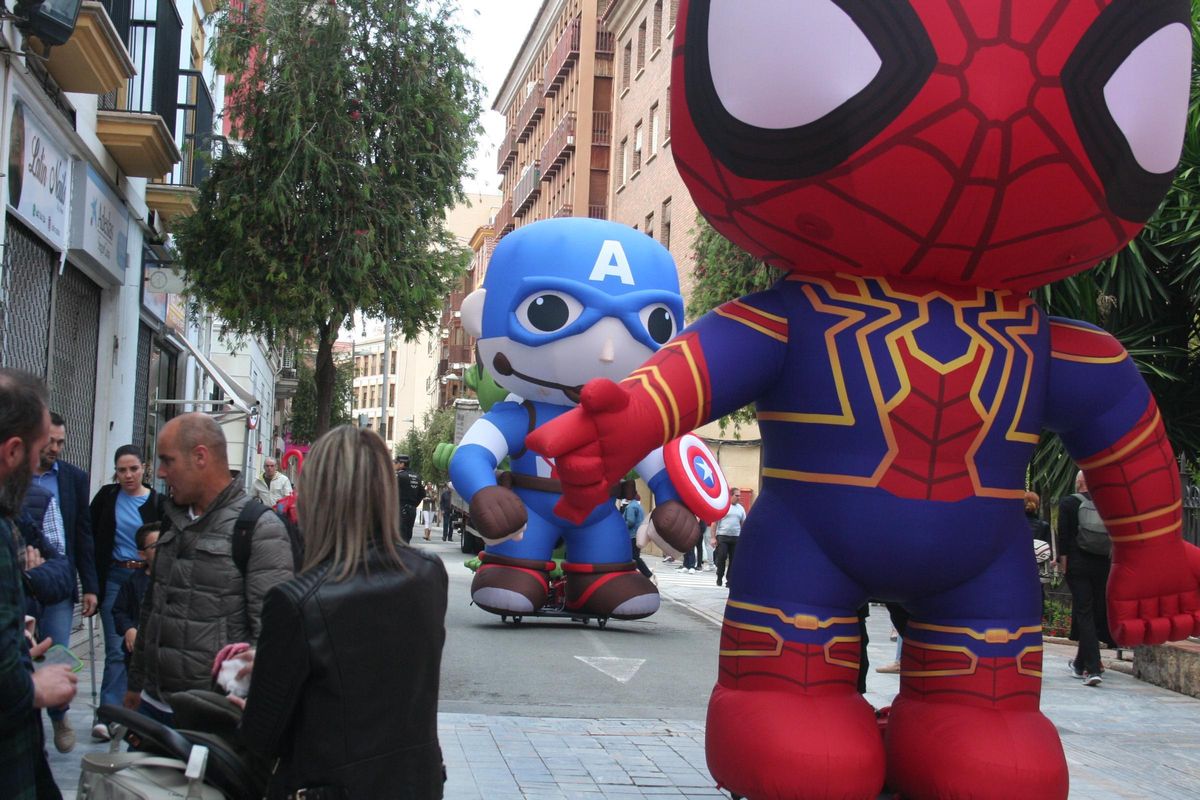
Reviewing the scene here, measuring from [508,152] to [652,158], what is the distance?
29217 millimetres

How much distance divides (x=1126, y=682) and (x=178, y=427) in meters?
8.21

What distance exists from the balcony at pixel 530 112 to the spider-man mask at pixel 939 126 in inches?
1888

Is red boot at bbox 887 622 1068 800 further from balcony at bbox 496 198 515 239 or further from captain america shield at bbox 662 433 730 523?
balcony at bbox 496 198 515 239

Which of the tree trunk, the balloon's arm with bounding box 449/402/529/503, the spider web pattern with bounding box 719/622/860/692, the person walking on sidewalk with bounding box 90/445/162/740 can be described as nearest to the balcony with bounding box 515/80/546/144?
A: the tree trunk

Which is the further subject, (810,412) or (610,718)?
(610,718)

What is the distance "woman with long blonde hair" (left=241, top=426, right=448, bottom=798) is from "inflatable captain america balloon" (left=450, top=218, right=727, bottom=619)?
4035mm

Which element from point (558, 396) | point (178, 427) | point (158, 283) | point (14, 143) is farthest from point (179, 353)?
point (178, 427)

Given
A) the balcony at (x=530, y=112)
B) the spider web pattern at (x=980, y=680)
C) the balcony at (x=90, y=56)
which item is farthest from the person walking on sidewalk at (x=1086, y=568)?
the balcony at (x=530, y=112)

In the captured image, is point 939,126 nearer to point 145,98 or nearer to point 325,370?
point 145,98

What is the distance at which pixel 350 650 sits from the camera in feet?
9.78

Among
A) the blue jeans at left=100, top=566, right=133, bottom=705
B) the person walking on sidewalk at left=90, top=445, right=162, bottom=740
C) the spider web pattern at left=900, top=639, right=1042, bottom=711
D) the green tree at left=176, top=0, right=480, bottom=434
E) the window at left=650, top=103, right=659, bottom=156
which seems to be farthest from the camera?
the window at left=650, top=103, right=659, bottom=156

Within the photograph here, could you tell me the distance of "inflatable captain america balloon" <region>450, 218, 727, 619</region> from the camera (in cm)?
744

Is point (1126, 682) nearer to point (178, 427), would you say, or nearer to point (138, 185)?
point (178, 427)

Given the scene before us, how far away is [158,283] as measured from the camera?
1605 centimetres
